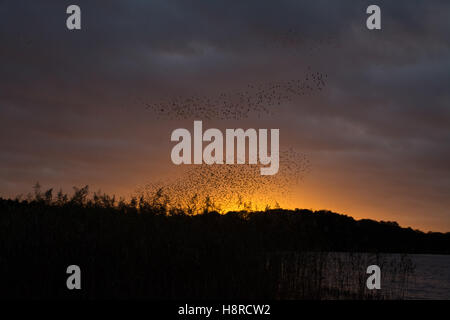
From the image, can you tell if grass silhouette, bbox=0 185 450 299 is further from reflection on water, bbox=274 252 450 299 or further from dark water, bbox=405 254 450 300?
dark water, bbox=405 254 450 300

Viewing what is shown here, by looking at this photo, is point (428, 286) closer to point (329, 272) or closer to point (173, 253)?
point (329, 272)

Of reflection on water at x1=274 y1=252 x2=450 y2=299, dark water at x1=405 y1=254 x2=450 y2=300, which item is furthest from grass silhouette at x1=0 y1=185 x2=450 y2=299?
dark water at x1=405 y1=254 x2=450 y2=300

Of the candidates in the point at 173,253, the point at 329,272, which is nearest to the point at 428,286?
the point at 329,272

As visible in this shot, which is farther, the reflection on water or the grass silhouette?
the reflection on water

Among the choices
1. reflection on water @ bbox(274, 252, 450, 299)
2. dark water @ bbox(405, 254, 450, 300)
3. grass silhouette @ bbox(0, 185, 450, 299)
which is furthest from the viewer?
dark water @ bbox(405, 254, 450, 300)

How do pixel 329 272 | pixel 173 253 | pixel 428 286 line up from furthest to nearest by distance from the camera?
pixel 428 286, pixel 329 272, pixel 173 253

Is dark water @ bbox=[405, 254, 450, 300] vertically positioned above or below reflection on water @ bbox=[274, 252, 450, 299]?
below

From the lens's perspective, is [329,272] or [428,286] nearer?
[329,272]

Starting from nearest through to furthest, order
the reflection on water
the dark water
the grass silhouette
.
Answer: the grass silhouette, the reflection on water, the dark water

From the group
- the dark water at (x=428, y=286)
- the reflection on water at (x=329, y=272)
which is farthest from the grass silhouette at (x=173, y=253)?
the dark water at (x=428, y=286)

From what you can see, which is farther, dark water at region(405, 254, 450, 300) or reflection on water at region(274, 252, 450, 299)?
dark water at region(405, 254, 450, 300)

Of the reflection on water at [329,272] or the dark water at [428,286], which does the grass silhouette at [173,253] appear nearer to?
the reflection on water at [329,272]

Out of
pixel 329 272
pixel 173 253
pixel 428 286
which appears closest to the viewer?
pixel 173 253
